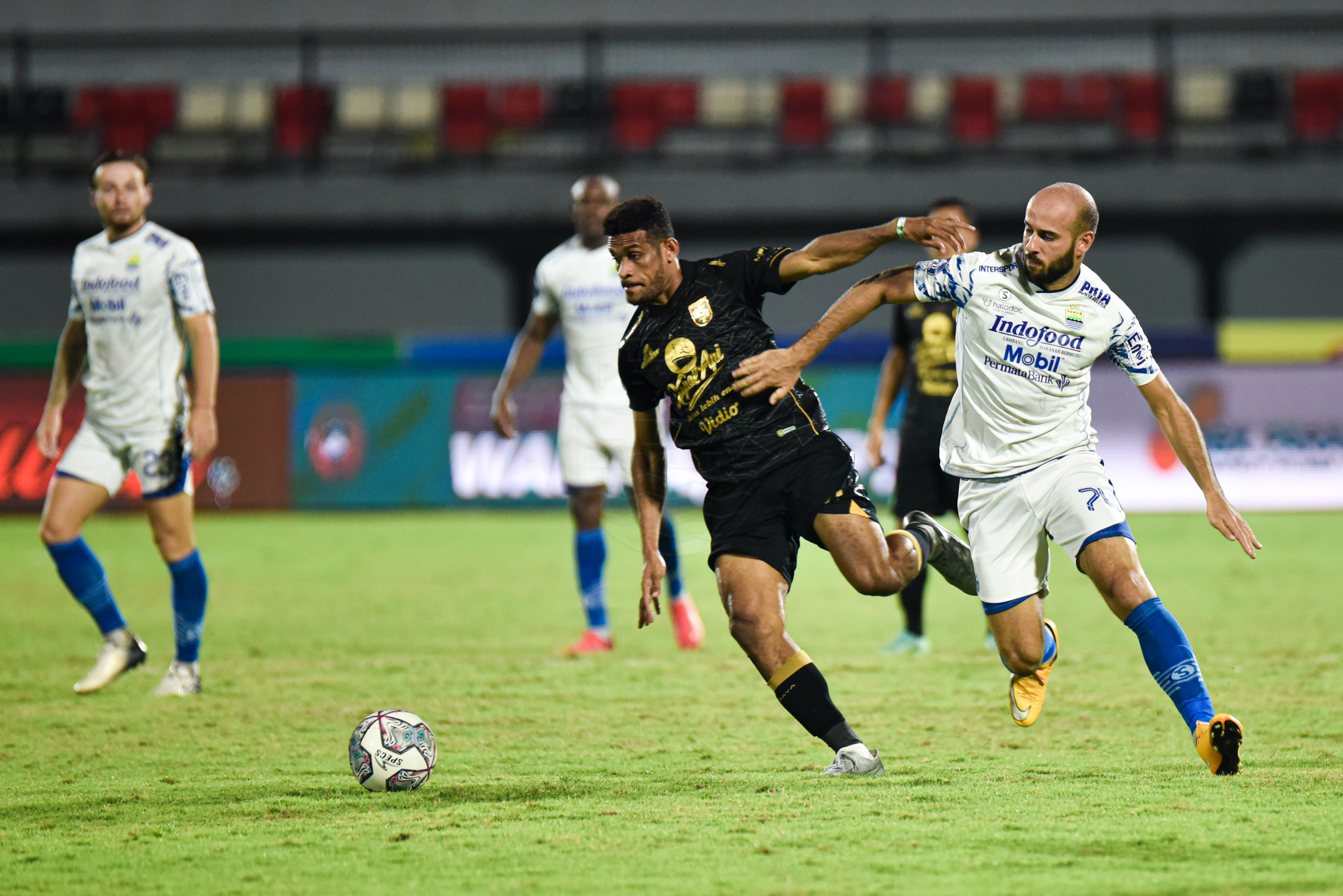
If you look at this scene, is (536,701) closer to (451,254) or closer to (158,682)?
(158,682)

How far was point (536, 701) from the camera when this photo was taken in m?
6.72

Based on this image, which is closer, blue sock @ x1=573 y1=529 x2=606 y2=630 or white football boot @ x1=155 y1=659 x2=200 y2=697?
white football boot @ x1=155 y1=659 x2=200 y2=697

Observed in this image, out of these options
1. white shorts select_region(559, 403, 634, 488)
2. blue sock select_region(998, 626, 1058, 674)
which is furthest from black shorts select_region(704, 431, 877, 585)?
white shorts select_region(559, 403, 634, 488)

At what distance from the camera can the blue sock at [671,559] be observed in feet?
26.4

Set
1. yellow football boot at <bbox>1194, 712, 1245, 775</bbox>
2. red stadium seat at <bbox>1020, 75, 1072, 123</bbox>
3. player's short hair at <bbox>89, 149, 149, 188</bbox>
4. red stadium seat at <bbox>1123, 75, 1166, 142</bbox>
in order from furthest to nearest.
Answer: red stadium seat at <bbox>1020, 75, 1072, 123</bbox> < red stadium seat at <bbox>1123, 75, 1166, 142</bbox> < player's short hair at <bbox>89, 149, 149, 188</bbox> < yellow football boot at <bbox>1194, 712, 1245, 775</bbox>

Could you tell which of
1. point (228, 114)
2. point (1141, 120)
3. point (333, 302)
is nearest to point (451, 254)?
point (333, 302)

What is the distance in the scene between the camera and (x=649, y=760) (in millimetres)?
5383

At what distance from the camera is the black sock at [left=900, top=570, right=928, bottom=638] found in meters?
7.96

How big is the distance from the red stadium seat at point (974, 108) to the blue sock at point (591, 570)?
1467cm

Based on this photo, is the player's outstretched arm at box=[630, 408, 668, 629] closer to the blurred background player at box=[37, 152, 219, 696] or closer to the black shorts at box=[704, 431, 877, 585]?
the black shorts at box=[704, 431, 877, 585]

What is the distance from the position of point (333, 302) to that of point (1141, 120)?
12.4 m

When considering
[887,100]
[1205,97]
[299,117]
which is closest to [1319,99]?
[1205,97]

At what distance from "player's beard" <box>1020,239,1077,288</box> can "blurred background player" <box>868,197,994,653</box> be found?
9.06 feet

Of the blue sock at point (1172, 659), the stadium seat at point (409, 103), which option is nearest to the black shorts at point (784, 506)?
the blue sock at point (1172, 659)
